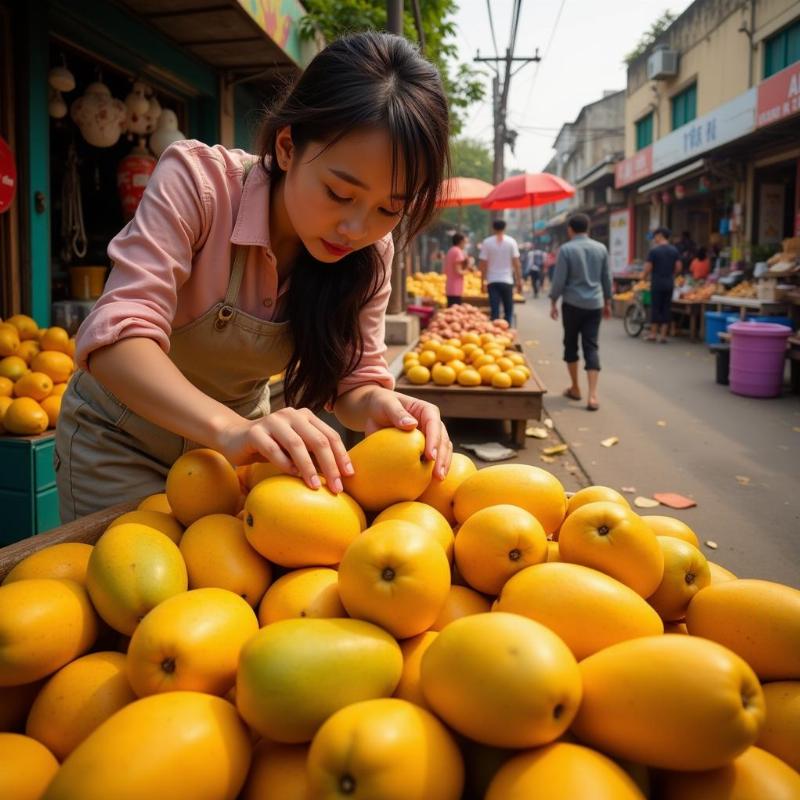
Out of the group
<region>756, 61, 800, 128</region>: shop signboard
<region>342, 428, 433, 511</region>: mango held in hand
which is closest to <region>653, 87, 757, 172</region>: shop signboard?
<region>756, 61, 800, 128</region>: shop signboard

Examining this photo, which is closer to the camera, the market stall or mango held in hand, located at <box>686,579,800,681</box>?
mango held in hand, located at <box>686,579,800,681</box>

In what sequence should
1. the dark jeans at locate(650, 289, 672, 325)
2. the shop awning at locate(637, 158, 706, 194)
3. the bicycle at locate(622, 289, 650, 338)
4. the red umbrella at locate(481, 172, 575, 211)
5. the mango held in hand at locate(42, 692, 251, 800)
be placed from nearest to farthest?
1. the mango held in hand at locate(42, 692, 251, 800)
2. the red umbrella at locate(481, 172, 575, 211)
3. the dark jeans at locate(650, 289, 672, 325)
4. the bicycle at locate(622, 289, 650, 338)
5. the shop awning at locate(637, 158, 706, 194)

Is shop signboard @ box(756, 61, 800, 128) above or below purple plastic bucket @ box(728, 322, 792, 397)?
above

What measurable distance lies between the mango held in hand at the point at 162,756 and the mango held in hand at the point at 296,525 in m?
Answer: 0.33

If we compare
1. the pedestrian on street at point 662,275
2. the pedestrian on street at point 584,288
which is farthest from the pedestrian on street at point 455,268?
the pedestrian on street at point 584,288

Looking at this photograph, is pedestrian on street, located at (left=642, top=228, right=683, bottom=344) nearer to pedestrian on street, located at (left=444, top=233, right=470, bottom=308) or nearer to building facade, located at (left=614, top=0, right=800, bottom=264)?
building facade, located at (left=614, top=0, right=800, bottom=264)

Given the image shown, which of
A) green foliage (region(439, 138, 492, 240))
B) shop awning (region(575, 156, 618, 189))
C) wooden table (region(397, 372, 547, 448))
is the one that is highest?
green foliage (region(439, 138, 492, 240))

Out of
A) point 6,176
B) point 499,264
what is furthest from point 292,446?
point 499,264

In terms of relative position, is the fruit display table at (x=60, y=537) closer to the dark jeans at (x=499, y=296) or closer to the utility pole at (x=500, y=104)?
the dark jeans at (x=499, y=296)

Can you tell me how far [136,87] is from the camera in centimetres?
513

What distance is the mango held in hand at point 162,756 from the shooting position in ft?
2.32

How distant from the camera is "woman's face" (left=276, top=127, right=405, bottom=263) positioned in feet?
4.57

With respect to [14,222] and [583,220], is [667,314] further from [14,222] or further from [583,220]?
[14,222]

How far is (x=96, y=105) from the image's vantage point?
4773mm
